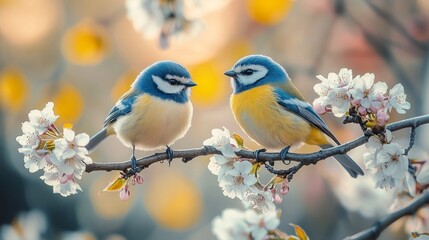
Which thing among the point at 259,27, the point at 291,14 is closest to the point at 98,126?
the point at 291,14

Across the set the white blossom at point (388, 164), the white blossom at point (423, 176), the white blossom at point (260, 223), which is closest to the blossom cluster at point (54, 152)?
the white blossom at point (260, 223)

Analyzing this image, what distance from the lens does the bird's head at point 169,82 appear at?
2.56 m

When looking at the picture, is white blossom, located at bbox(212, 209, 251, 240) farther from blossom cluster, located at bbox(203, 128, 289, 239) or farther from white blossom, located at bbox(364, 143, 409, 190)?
white blossom, located at bbox(364, 143, 409, 190)

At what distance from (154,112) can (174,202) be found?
2.36m

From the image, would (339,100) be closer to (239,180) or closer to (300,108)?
(239,180)

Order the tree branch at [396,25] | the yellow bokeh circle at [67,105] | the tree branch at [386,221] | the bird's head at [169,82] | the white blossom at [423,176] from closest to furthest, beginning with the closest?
1. the tree branch at [386,221]
2. the white blossom at [423,176]
3. the bird's head at [169,82]
4. the tree branch at [396,25]
5. the yellow bokeh circle at [67,105]

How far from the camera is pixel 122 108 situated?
2.58m

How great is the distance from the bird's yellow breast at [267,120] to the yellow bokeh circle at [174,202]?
2.13 metres

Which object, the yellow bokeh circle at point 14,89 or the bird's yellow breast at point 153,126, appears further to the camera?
the yellow bokeh circle at point 14,89

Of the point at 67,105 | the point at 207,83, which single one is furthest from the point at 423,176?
the point at 67,105

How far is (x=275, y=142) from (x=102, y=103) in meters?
4.39

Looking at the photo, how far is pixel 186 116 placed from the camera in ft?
8.34

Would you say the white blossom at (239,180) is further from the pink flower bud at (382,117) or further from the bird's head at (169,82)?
the bird's head at (169,82)

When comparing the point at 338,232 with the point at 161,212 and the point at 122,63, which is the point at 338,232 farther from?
the point at 122,63
